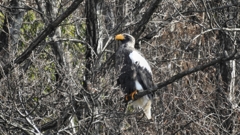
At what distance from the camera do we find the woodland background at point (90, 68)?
771 centimetres

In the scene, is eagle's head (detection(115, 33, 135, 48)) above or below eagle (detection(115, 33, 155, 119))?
above

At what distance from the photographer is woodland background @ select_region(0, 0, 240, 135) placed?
7715 mm

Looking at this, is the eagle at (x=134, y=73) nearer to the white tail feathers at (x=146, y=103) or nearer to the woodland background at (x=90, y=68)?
the white tail feathers at (x=146, y=103)

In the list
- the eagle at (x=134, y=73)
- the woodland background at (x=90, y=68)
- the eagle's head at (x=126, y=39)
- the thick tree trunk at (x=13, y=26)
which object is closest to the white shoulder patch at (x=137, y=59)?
the eagle at (x=134, y=73)

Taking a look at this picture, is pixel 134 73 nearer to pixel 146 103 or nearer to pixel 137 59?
pixel 137 59

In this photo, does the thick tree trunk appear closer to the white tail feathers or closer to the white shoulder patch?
the white shoulder patch

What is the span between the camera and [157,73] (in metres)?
15.1

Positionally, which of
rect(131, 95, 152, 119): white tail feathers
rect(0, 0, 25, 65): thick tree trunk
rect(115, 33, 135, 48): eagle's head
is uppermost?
rect(0, 0, 25, 65): thick tree trunk

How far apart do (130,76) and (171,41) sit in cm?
728

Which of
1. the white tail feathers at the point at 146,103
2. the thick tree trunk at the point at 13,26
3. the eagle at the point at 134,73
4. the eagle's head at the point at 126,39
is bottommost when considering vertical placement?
the white tail feathers at the point at 146,103

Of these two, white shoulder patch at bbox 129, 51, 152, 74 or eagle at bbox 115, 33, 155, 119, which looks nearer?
eagle at bbox 115, 33, 155, 119

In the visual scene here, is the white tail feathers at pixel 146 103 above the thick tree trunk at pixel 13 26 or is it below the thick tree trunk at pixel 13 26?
below

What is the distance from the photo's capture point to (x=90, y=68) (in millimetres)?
9898

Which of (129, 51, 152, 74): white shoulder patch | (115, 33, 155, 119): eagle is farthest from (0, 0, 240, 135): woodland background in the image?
(129, 51, 152, 74): white shoulder patch
